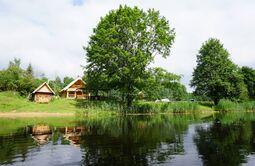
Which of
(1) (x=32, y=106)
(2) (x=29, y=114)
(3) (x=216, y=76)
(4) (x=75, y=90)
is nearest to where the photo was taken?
(2) (x=29, y=114)

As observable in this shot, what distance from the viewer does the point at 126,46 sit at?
6178 cm

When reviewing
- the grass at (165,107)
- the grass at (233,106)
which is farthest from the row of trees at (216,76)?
the grass at (165,107)

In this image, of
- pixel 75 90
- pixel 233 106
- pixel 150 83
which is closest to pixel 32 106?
pixel 150 83

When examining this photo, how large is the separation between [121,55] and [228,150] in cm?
4196

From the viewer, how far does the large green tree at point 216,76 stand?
79188mm

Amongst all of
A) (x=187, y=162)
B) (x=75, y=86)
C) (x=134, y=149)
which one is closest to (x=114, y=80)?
(x=75, y=86)

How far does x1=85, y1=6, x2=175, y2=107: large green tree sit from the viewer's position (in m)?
58.9

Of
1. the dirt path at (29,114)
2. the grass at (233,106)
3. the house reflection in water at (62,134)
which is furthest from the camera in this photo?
the grass at (233,106)

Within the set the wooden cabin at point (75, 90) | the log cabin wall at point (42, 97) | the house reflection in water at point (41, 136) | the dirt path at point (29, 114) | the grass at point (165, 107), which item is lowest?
the house reflection in water at point (41, 136)

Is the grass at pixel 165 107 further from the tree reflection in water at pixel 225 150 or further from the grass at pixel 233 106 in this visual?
the tree reflection in water at pixel 225 150

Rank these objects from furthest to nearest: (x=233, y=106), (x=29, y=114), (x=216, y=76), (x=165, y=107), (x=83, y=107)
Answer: (x=216, y=76), (x=233, y=106), (x=165, y=107), (x=83, y=107), (x=29, y=114)

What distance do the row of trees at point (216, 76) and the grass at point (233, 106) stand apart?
452 centimetres

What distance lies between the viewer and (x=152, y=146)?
19547mm

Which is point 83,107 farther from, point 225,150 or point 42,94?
point 225,150
